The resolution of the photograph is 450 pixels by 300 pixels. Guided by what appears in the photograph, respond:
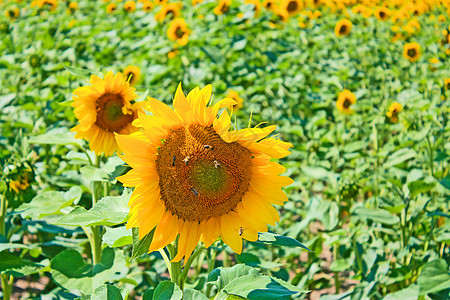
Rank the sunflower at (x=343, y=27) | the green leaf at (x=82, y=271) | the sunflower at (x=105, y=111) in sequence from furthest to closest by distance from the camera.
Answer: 1. the sunflower at (x=343, y=27)
2. the sunflower at (x=105, y=111)
3. the green leaf at (x=82, y=271)

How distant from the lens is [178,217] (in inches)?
35.8

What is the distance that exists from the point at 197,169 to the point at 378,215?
1.14 m

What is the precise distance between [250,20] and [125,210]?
348 cm

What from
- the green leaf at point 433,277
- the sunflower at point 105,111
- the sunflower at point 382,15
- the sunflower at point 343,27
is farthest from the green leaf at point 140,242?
the sunflower at point 382,15

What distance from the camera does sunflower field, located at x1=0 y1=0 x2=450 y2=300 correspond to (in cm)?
88

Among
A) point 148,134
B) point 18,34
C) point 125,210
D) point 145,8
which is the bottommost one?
point 18,34

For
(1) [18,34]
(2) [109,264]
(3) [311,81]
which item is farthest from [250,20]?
(2) [109,264]

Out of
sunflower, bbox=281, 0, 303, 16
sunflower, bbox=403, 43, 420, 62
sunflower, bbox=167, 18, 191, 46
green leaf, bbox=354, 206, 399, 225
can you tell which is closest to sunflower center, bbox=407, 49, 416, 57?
sunflower, bbox=403, 43, 420, 62

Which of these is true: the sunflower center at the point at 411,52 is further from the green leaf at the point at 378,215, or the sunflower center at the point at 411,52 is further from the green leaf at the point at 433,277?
the green leaf at the point at 433,277

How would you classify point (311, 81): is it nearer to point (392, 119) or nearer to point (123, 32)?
point (392, 119)

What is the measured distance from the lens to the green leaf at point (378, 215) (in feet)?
5.66

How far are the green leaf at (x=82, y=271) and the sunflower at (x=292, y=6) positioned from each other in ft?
12.5

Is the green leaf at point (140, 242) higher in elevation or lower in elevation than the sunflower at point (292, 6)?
higher

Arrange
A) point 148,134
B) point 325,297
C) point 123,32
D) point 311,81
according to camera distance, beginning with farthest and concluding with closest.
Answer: point 123,32 < point 311,81 < point 325,297 < point 148,134
